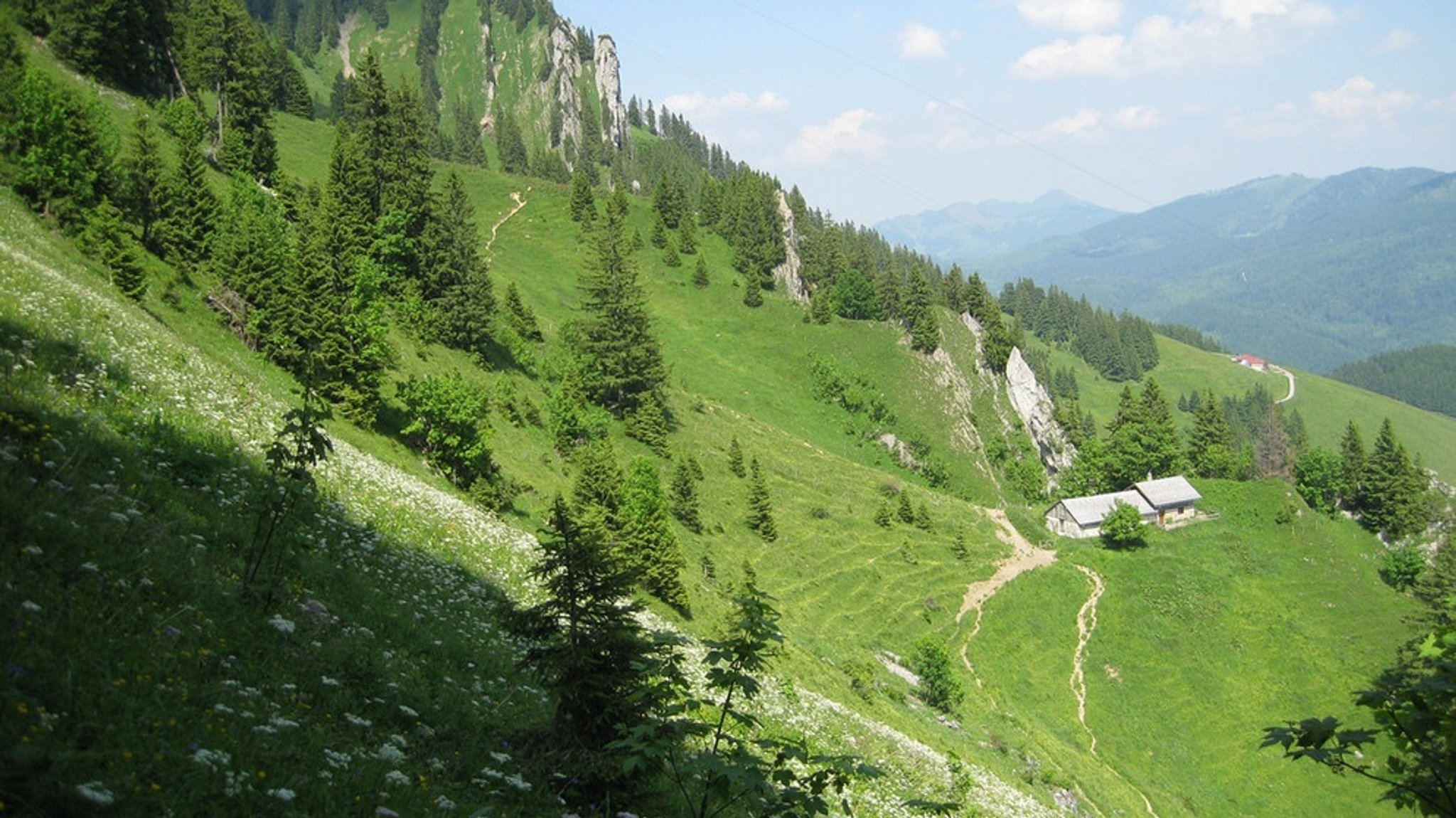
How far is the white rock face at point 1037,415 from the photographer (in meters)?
124

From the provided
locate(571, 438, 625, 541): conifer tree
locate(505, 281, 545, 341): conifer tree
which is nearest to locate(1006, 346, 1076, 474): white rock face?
locate(505, 281, 545, 341): conifer tree

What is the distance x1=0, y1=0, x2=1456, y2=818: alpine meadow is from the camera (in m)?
8.29

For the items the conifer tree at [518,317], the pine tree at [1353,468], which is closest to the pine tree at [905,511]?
the conifer tree at [518,317]

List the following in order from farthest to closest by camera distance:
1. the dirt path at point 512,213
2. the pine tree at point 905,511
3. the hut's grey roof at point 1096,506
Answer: the dirt path at point 512,213
the hut's grey roof at point 1096,506
the pine tree at point 905,511

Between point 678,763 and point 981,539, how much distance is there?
73148 millimetres

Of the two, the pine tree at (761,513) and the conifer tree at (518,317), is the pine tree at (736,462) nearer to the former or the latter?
the pine tree at (761,513)

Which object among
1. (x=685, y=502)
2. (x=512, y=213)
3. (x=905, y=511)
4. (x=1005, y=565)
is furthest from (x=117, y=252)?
(x=512, y=213)

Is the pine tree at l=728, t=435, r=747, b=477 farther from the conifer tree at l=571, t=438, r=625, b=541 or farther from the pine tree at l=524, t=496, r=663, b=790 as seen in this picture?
the pine tree at l=524, t=496, r=663, b=790

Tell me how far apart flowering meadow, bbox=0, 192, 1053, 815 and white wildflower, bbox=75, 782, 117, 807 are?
0.09 feet

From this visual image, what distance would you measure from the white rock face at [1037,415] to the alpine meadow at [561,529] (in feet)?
2.51

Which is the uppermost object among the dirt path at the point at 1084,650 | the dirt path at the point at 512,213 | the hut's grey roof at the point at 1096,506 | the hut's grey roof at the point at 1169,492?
the dirt path at the point at 512,213

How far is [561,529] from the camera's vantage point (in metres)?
10.4

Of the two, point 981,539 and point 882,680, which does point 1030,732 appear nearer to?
point 882,680

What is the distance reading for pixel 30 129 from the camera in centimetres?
3325
